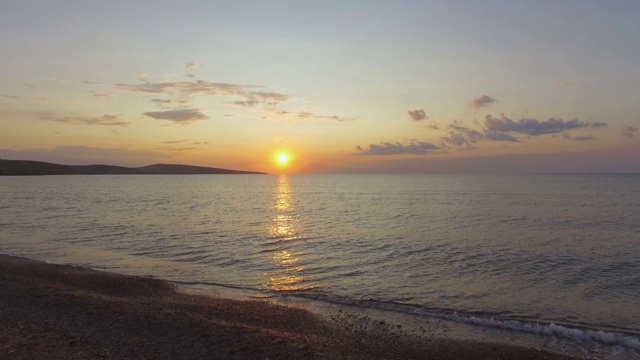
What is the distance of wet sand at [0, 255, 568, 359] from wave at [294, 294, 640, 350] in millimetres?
2418

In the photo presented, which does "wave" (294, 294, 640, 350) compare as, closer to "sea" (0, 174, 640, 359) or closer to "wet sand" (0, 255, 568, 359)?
"sea" (0, 174, 640, 359)

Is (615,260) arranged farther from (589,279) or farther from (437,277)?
(437,277)

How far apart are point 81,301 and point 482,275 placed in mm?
18983

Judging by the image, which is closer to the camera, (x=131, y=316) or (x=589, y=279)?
(x=131, y=316)

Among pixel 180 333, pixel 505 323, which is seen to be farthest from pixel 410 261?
pixel 180 333

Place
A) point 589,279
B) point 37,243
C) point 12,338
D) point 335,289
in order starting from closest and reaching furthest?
1. point 12,338
2. point 335,289
3. point 589,279
4. point 37,243

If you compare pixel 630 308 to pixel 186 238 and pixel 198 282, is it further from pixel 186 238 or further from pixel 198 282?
pixel 186 238

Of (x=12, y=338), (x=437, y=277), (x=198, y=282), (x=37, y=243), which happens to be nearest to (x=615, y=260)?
(x=437, y=277)

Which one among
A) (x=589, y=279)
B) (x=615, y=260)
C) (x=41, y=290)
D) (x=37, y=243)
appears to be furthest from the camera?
(x=37, y=243)

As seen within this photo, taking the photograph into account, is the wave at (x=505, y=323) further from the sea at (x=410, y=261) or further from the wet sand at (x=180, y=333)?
the wet sand at (x=180, y=333)

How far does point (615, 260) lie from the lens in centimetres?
2747

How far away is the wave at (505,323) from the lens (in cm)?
1456

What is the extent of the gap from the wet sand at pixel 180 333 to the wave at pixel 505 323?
7.93ft

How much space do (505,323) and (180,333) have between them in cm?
1126
